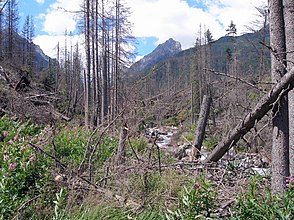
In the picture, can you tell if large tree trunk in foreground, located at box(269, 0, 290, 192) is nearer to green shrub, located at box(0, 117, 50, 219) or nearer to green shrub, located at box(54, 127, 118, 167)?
green shrub, located at box(0, 117, 50, 219)

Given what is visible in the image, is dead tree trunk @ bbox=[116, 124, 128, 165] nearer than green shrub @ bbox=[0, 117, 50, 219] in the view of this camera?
No

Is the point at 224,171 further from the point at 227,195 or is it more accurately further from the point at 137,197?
the point at 137,197

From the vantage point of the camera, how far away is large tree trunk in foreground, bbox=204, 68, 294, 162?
416 centimetres

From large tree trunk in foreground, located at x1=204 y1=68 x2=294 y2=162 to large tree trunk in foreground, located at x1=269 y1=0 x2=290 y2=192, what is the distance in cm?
10

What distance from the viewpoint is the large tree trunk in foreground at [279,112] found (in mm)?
4219

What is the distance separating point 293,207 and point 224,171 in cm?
206

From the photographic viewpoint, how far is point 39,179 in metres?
4.79

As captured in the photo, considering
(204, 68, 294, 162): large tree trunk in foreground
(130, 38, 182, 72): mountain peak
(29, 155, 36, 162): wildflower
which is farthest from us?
(130, 38, 182, 72): mountain peak

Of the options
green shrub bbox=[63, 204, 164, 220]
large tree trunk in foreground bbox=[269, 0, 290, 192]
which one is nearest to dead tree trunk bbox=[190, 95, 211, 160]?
large tree trunk in foreground bbox=[269, 0, 290, 192]

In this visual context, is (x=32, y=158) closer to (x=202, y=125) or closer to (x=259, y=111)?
(x=259, y=111)

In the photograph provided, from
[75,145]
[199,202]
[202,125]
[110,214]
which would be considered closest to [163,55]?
[75,145]

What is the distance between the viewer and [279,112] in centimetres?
434

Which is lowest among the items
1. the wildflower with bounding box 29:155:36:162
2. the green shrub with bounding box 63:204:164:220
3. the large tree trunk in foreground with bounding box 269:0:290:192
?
the green shrub with bounding box 63:204:164:220

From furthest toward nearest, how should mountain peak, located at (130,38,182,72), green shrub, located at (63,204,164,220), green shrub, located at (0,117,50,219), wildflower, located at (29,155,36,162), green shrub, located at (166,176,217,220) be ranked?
mountain peak, located at (130,38,182,72) → wildflower, located at (29,155,36,162) → green shrub, located at (0,117,50,219) → green shrub, located at (63,204,164,220) → green shrub, located at (166,176,217,220)
